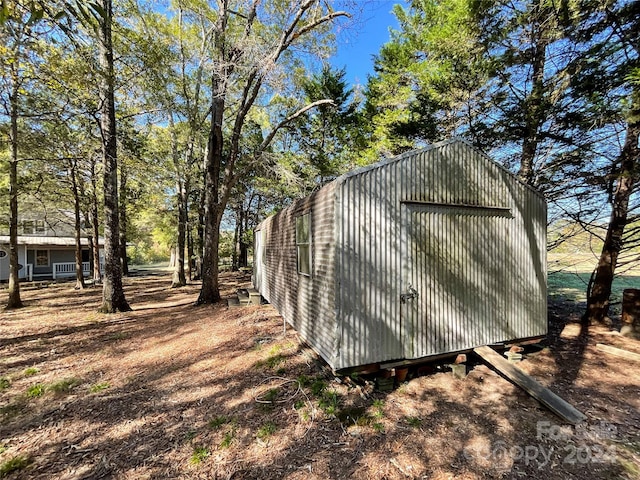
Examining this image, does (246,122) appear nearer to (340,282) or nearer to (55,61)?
(55,61)

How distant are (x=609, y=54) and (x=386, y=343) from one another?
7.26 metres

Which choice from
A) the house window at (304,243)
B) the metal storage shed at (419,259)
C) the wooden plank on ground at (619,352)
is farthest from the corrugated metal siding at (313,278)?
the wooden plank on ground at (619,352)

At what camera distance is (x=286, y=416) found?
3543 mm

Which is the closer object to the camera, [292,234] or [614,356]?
[614,356]

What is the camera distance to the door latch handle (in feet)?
13.5

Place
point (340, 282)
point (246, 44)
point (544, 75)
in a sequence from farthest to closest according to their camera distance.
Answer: point (246, 44) → point (544, 75) → point (340, 282)

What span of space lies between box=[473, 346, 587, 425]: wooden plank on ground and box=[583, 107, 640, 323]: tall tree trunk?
449 cm

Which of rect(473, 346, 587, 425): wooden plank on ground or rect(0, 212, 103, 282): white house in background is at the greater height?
rect(0, 212, 103, 282): white house in background

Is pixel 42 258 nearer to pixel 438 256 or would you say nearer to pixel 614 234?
pixel 438 256

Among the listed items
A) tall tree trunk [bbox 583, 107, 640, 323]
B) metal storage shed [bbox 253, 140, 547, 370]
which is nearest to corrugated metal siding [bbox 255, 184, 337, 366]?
metal storage shed [bbox 253, 140, 547, 370]

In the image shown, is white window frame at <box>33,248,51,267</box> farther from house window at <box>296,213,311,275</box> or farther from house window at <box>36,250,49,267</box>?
house window at <box>296,213,311,275</box>

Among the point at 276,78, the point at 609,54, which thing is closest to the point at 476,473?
the point at 609,54

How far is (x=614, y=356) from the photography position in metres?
5.27

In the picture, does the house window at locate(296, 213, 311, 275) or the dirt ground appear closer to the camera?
the dirt ground
